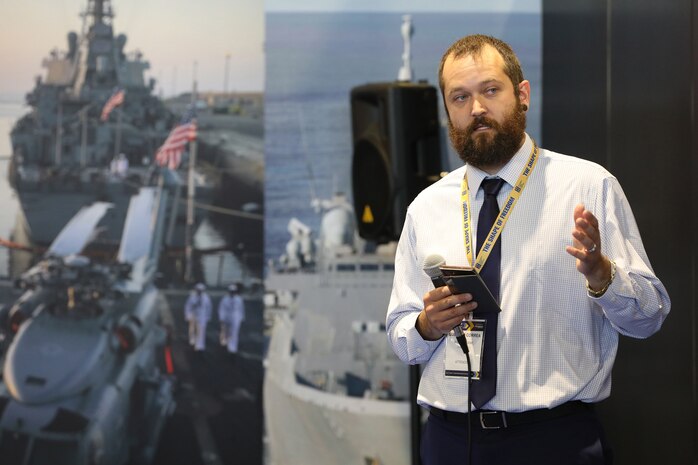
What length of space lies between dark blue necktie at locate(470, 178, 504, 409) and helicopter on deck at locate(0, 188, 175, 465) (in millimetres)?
3073

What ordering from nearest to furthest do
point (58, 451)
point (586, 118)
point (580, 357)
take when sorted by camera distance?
point (580, 357) < point (586, 118) < point (58, 451)

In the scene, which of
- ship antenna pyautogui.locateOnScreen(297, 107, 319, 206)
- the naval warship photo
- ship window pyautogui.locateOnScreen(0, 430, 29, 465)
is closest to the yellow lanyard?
ship antenna pyautogui.locateOnScreen(297, 107, 319, 206)

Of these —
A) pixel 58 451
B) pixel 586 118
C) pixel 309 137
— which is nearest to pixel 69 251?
pixel 58 451

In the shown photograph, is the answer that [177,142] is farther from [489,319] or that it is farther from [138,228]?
[489,319]

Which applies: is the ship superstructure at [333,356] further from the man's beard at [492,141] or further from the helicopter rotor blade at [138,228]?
the man's beard at [492,141]

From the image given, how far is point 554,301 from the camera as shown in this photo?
73.5 inches

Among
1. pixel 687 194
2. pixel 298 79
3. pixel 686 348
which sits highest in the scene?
pixel 298 79

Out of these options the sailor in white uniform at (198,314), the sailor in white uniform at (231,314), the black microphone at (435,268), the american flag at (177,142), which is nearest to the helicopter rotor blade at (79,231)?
the american flag at (177,142)

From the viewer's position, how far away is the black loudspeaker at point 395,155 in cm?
390

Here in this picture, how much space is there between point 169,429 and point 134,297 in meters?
0.69

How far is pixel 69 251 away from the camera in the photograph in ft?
15.5

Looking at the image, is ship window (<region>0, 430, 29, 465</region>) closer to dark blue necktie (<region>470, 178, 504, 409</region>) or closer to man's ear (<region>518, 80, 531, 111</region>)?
dark blue necktie (<region>470, 178, 504, 409</region>)

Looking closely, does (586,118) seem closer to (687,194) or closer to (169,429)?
(687,194)

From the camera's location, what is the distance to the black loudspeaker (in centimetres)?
390
